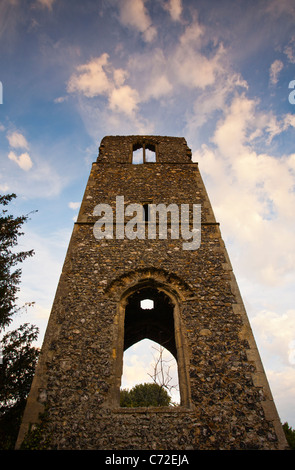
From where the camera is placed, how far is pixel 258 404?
180 inches

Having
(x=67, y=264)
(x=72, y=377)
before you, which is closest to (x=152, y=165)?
(x=67, y=264)

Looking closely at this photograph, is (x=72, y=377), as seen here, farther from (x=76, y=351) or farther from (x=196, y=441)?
(x=196, y=441)

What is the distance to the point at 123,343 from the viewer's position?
568 cm

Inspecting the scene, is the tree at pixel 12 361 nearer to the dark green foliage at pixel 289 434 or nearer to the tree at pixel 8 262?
the tree at pixel 8 262

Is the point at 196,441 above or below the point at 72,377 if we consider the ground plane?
below

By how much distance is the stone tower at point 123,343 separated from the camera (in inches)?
169

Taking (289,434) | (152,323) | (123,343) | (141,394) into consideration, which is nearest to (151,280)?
(123,343)

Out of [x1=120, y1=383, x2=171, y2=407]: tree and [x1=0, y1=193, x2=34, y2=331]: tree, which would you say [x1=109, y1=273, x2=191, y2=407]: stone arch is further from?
[x1=120, y1=383, x2=171, y2=407]: tree

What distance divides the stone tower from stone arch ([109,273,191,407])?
0.03m

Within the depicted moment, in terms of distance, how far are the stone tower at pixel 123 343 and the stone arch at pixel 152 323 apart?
0.03m

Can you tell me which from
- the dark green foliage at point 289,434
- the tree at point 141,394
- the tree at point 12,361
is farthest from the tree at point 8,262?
the tree at point 141,394
